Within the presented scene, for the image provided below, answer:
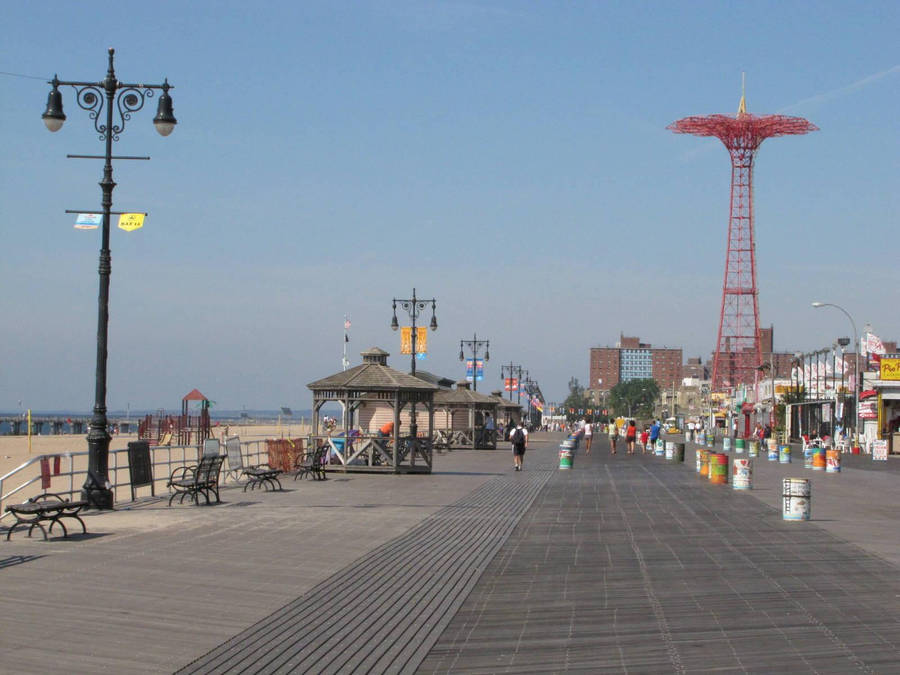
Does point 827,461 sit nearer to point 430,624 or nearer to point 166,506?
point 166,506

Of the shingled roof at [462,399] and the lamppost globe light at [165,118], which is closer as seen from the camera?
the lamppost globe light at [165,118]

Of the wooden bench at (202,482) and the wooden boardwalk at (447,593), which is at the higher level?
the wooden bench at (202,482)

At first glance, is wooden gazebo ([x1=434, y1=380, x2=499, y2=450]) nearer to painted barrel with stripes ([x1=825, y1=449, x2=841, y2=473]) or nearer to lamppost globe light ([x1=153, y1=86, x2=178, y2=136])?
painted barrel with stripes ([x1=825, y1=449, x2=841, y2=473])

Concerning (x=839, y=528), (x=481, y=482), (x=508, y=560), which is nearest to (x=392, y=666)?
(x=508, y=560)

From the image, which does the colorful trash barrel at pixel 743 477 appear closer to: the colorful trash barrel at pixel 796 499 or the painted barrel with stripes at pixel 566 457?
the colorful trash barrel at pixel 796 499

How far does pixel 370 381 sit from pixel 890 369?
146 feet

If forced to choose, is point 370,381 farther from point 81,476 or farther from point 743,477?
point 81,476

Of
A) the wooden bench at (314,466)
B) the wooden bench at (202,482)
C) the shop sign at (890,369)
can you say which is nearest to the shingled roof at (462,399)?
the shop sign at (890,369)

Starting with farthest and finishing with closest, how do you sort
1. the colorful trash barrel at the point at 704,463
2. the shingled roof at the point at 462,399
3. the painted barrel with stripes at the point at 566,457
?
the shingled roof at the point at 462,399 < the painted barrel with stripes at the point at 566,457 < the colorful trash barrel at the point at 704,463

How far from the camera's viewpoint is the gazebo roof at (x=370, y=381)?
102 feet

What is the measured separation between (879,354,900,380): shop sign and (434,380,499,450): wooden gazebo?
78.0 ft

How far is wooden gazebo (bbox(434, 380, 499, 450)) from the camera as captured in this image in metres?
55.4

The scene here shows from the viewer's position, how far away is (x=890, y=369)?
65688 mm

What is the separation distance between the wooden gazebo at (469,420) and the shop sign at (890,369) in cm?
2377
